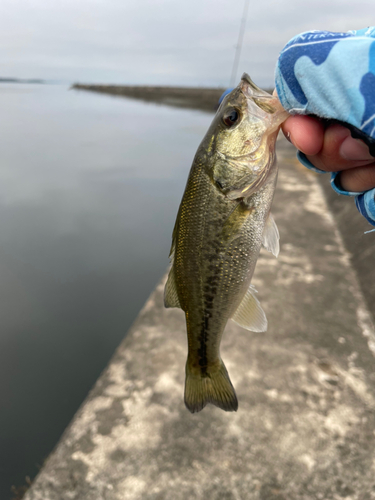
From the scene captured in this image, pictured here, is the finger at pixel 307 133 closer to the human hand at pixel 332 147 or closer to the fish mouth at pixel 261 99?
the human hand at pixel 332 147

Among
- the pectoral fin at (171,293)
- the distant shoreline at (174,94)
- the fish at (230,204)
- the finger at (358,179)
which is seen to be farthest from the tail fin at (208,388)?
the distant shoreline at (174,94)

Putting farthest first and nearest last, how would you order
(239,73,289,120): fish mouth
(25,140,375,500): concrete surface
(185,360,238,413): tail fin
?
1. (25,140,375,500): concrete surface
2. (185,360,238,413): tail fin
3. (239,73,289,120): fish mouth

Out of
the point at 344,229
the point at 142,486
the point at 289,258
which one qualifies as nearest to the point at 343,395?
the point at 142,486

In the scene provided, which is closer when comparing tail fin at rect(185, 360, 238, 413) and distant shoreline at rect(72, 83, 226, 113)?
tail fin at rect(185, 360, 238, 413)

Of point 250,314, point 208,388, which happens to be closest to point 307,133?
point 250,314

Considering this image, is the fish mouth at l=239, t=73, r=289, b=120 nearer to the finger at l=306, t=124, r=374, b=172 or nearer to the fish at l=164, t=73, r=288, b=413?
the fish at l=164, t=73, r=288, b=413

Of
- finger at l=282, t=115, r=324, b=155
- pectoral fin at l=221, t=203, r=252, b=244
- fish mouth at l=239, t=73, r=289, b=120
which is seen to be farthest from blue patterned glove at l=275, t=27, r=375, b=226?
pectoral fin at l=221, t=203, r=252, b=244

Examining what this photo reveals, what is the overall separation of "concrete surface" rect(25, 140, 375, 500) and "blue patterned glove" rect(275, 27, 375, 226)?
7.64 ft

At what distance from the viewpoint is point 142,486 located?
7.35 ft

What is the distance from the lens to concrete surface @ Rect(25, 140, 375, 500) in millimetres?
2238

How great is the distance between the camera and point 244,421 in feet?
8.62

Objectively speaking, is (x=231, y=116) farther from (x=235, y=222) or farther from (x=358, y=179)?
(x=358, y=179)

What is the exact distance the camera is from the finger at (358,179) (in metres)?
1.33

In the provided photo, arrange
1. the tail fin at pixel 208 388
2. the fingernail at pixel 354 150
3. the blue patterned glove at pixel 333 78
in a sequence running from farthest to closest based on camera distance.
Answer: the tail fin at pixel 208 388 < the fingernail at pixel 354 150 < the blue patterned glove at pixel 333 78
